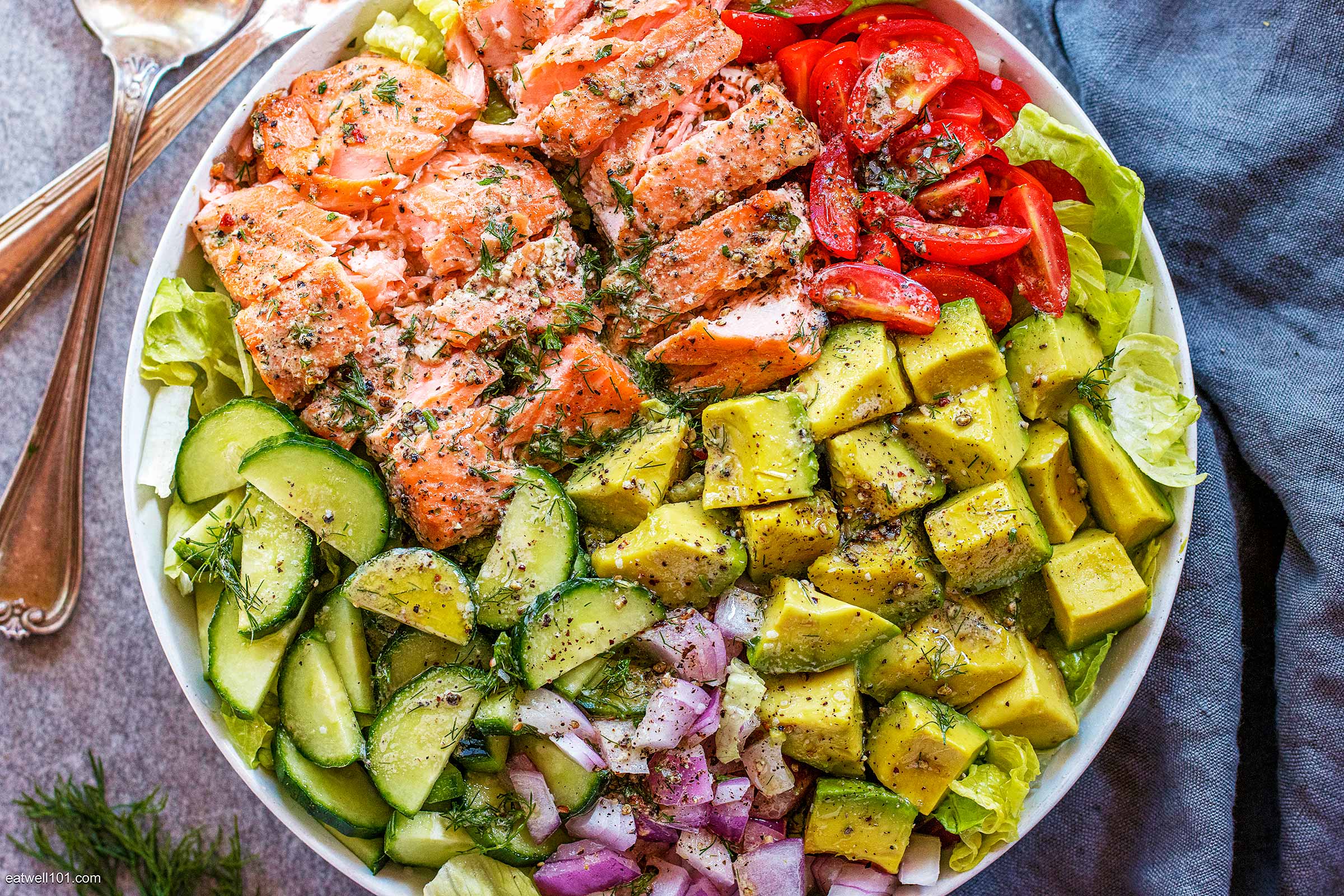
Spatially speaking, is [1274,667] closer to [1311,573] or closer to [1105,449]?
[1311,573]

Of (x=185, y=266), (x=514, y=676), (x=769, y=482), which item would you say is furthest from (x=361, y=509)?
(x=769, y=482)

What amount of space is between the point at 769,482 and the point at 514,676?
2.86 feet

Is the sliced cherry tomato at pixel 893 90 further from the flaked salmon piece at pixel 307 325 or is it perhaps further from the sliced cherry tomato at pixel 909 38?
the flaked salmon piece at pixel 307 325

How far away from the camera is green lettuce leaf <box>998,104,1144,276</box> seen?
2.80m

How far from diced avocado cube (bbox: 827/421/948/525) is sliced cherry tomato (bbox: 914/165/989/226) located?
2.25 ft

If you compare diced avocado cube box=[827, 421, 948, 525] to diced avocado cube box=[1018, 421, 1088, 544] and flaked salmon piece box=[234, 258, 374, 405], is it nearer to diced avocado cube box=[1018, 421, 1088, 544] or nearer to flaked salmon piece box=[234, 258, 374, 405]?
diced avocado cube box=[1018, 421, 1088, 544]

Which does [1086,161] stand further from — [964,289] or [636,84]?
[636,84]

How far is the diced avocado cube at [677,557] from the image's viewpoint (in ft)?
8.36

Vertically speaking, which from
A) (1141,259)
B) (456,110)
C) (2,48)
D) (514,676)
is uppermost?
(2,48)

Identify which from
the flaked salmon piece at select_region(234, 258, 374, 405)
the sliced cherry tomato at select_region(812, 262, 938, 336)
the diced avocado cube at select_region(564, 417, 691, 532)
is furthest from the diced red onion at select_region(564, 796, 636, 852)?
the sliced cherry tomato at select_region(812, 262, 938, 336)

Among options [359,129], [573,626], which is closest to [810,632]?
[573,626]

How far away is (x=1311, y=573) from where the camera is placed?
305cm

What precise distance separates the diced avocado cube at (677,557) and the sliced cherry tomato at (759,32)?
144 centimetres

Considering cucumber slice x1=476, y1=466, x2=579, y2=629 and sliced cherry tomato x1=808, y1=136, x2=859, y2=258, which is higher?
sliced cherry tomato x1=808, y1=136, x2=859, y2=258
